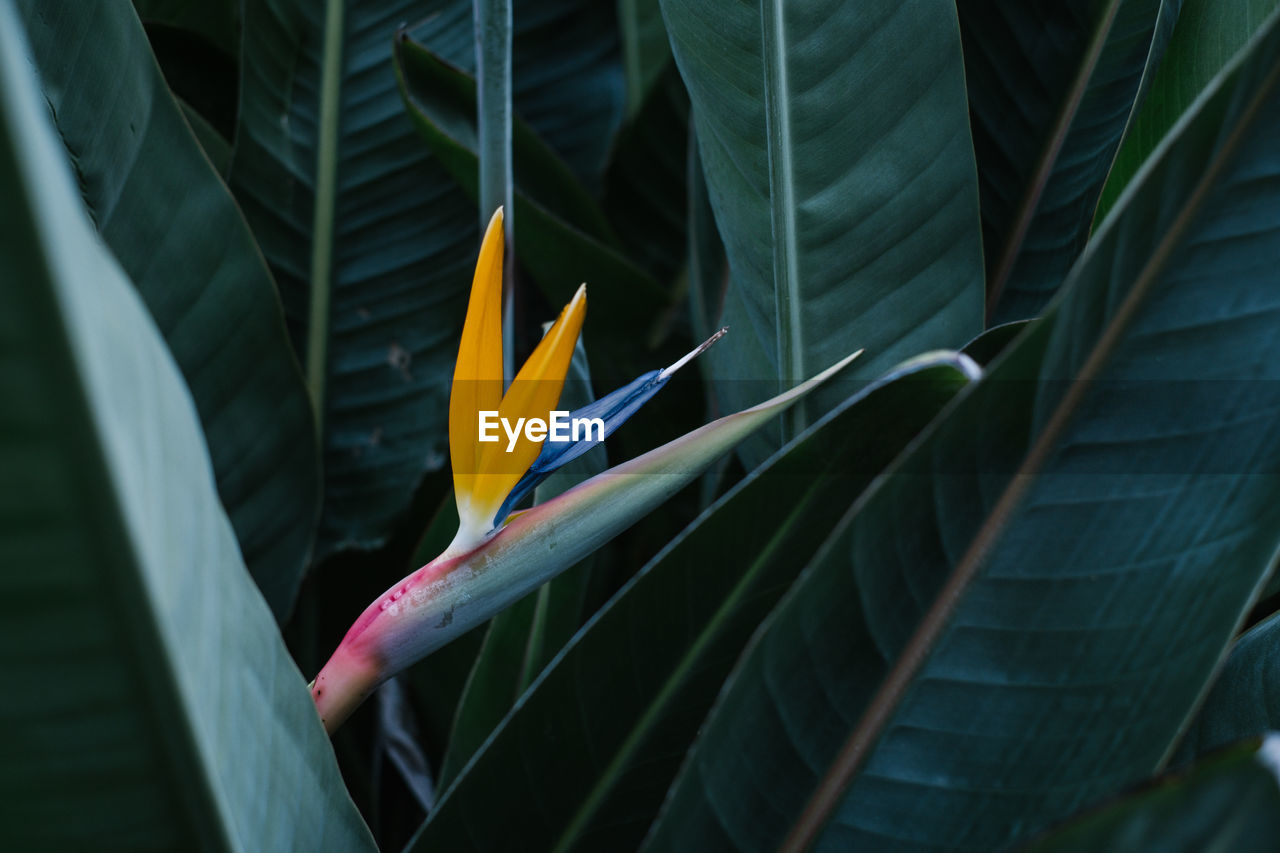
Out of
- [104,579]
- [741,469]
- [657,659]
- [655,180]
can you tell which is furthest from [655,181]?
[104,579]

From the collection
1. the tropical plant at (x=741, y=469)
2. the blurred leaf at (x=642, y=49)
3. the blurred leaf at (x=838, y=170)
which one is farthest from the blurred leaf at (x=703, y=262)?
the blurred leaf at (x=642, y=49)

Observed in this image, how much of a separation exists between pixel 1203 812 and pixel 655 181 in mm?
713

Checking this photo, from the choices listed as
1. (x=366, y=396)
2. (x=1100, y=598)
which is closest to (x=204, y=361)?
(x=366, y=396)

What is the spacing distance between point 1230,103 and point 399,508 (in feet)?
1.92

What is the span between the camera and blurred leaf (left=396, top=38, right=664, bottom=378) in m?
0.59

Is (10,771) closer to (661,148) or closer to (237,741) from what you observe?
(237,741)

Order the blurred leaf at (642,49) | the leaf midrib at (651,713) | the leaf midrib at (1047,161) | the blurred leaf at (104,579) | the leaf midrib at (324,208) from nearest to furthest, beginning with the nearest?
1. the blurred leaf at (104,579)
2. the leaf midrib at (651,713)
3. the leaf midrib at (1047,161)
4. the leaf midrib at (324,208)
5. the blurred leaf at (642,49)

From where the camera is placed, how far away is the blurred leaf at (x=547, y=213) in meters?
0.59

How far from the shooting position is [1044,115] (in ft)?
1.90

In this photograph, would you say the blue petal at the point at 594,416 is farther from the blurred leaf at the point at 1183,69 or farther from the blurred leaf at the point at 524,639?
the blurred leaf at the point at 1183,69

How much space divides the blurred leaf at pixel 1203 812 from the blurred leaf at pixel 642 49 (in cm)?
88

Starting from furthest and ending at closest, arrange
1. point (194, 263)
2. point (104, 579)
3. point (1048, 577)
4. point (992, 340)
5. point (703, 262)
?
point (703, 262)
point (194, 263)
point (992, 340)
point (1048, 577)
point (104, 579)

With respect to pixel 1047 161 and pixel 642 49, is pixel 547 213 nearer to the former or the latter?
pixel 1047 161

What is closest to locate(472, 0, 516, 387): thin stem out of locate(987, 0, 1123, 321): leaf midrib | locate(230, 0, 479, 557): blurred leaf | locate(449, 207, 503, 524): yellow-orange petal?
locate(449, 207, 503, 524): yellow-orange petal
